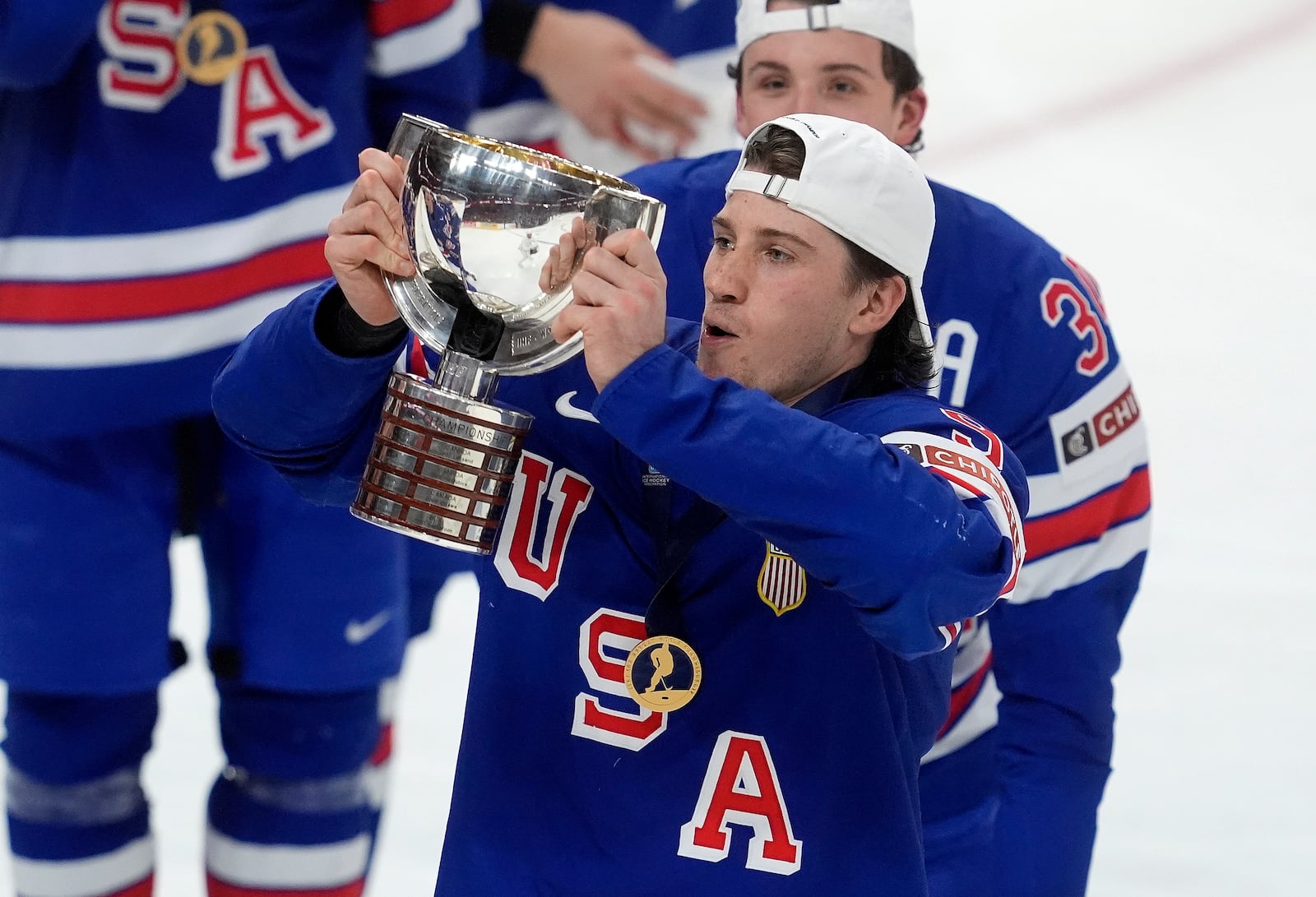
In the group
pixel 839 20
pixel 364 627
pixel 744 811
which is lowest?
pixel 744 811

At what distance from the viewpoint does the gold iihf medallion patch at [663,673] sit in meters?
1.52

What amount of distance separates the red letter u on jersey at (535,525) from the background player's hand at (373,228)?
232 millimetres

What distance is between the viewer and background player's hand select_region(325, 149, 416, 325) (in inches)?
56.7

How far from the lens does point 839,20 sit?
212 centimetres

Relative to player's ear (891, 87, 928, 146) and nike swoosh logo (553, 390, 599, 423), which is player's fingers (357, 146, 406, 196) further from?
player's ear (891, 87, 928, 146)

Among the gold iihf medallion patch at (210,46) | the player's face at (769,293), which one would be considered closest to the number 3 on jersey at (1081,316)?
the player's face at (769,293)

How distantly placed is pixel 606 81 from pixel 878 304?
52.6 inches

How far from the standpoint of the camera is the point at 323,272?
8.24 ft

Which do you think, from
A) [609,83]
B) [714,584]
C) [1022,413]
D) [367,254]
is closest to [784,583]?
[714,584]

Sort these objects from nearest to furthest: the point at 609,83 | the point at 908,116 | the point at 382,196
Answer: the point at 382,196
the point at 908,116
the point at 609,83

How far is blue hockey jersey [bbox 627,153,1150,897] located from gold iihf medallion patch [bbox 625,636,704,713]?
1.86 ft

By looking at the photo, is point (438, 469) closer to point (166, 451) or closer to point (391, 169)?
point (391, 169)

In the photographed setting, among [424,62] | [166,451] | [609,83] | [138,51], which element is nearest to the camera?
[138,51]

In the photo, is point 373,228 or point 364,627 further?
point 364,627
